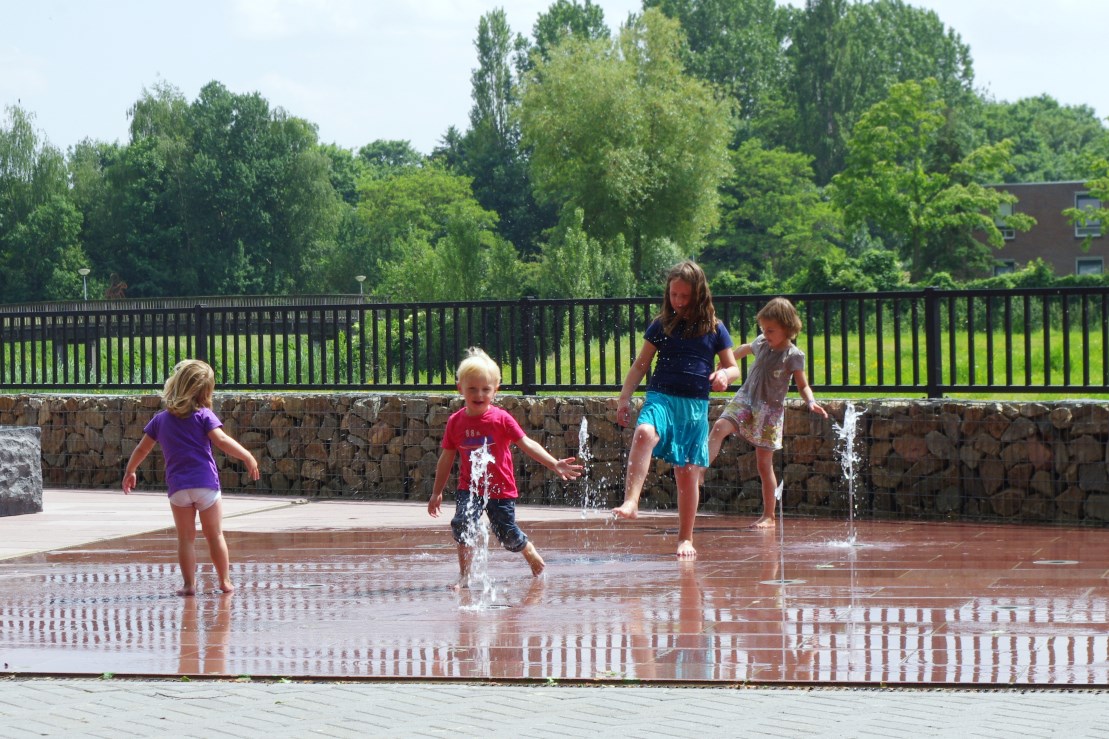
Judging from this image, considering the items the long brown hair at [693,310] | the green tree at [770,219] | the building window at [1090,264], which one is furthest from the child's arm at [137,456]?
the green tree at [770,219]

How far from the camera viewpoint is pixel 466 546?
8.24 m

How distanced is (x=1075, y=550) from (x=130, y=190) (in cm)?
10033

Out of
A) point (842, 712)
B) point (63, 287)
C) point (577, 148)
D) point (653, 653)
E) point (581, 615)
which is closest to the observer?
point (842, 712)

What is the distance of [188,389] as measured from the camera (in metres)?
→ 8.12

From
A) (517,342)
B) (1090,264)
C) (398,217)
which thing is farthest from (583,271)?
(398,217)

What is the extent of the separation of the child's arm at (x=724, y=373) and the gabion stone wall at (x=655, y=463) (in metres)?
2.46

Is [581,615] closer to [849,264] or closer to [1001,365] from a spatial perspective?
[1001,365]

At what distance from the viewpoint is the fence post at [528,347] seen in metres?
13.1

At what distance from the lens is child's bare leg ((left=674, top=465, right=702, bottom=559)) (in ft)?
29.9

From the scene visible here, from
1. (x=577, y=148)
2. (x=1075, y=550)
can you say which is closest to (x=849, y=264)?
(x=577, y=148)

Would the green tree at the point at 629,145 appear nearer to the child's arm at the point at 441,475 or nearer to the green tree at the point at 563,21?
the green tree at the point at 563,21

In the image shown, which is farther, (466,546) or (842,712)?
(466,546)

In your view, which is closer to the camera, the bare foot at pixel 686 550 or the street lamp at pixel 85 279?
the bare foot at pixel 686 550

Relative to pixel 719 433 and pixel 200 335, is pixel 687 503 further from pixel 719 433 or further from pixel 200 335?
pixel 200 335
